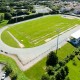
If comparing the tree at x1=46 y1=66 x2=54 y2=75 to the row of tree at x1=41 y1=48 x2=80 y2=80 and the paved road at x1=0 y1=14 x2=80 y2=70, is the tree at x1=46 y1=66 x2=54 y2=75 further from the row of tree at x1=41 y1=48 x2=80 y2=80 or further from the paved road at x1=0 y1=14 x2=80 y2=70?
the paved road at x1=0 y1=14 x2=80 y2=70

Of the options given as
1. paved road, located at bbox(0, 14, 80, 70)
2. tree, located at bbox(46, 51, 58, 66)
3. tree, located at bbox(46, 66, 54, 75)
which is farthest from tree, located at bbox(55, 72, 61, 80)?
paved road, located at bbox(0, 14, 80, 70)

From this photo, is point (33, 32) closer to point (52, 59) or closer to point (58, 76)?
point (52, 59)

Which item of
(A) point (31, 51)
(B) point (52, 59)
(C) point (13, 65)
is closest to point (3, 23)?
(A) point (31, 51)

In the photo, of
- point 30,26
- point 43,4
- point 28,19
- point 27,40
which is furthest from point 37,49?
point 43,4

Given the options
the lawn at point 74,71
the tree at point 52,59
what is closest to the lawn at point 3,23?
the tree at point 52,59

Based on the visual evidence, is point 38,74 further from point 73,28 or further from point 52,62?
point 73,28

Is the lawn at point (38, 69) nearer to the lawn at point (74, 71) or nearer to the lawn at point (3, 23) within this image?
the lawn at point (74, 71)

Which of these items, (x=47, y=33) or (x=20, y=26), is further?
(x=20, y=26)

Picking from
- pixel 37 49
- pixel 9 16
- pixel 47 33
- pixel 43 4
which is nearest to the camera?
pixel 37 49
